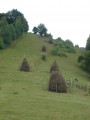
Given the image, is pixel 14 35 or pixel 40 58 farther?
pixel 14 35

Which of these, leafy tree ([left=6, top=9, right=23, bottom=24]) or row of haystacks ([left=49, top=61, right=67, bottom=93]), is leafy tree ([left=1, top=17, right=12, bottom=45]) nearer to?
leafy tree ([left=6, top=9, right=23, bottom=24])

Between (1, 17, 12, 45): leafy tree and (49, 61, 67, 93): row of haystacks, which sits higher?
(1, 17, 12, 45): leafy tree

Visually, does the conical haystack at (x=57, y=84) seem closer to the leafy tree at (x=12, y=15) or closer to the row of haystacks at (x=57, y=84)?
the row of haystacks at (x=57, y=84)

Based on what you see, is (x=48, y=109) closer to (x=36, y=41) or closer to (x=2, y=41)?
(x=2, y=41)

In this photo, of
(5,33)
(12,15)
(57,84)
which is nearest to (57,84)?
(57,84)

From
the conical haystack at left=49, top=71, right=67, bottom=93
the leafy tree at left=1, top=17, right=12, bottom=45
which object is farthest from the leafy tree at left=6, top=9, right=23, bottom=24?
the conical haystack at left=49, top=71, right=67, bottom=93

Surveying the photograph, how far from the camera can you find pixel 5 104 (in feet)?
51.2

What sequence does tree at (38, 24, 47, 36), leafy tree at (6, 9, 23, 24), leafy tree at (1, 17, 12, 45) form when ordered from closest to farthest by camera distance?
leafy tree at (1, 17, 12, 45)
leafy tree at (6, 9, 23, 24)
tree at (38, 24, 47, 36)

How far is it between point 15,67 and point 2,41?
84.6ft

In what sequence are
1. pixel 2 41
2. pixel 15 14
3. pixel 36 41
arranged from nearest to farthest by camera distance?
pixel 2 41 → pixel 36 41 → pixel 15 14

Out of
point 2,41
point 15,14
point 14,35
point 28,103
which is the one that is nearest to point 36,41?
point 14,35

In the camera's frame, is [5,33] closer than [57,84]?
No

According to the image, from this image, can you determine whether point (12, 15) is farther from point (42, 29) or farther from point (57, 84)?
point (57, 84)

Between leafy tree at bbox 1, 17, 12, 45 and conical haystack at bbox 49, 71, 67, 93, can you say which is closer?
conical haystack at bbox 49, 71, 67, 93
